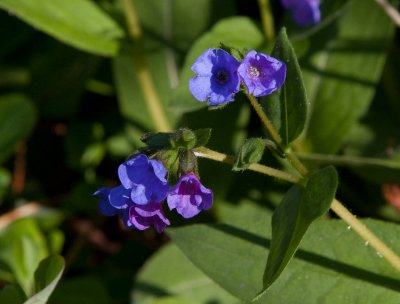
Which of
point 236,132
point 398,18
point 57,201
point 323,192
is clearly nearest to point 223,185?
point 236,132

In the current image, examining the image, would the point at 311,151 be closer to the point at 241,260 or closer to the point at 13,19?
the point at 241,260

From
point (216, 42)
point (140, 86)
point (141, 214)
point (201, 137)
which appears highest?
point (201, 137)

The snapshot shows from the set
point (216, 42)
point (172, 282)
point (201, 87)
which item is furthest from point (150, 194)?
point (172, 282)

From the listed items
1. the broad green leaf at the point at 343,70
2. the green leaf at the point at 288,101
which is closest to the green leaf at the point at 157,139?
the green leaf at the point at 288,101

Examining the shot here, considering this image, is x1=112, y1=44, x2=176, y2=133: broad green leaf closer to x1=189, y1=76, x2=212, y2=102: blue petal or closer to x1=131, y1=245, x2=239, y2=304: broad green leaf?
x1=131, y1=245, x2=239, y2=304: broad green leaf

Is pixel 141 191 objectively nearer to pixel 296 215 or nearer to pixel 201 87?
pixel 201 87

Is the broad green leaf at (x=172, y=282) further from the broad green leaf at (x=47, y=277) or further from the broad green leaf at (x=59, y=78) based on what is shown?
the broad green leaf at (x=59, y=78)

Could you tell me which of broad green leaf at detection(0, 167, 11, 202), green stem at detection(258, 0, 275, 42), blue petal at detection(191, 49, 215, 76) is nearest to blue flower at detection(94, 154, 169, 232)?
blue petal at detection(191, 49, 215, 76)
